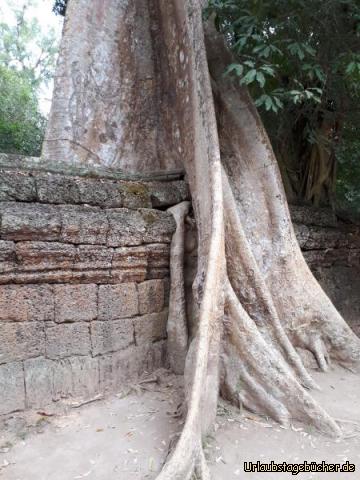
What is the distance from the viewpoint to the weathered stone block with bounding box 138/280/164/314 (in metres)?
2.83

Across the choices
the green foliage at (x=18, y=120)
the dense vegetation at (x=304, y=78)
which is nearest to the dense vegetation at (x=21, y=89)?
the green foliage at (x=18, y=120)

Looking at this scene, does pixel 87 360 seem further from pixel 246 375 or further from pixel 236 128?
pixel 236 128

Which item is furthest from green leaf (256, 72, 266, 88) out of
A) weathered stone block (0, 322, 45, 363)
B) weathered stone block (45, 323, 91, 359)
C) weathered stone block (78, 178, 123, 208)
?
weathered stone block (0, 322, 45, 363)

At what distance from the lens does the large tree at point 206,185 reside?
239 cm

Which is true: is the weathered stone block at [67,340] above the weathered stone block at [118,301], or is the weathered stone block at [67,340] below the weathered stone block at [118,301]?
below

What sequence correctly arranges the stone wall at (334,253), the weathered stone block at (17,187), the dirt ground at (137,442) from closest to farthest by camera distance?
the dirt ground at (137,442)
the weathered stone block at (17,187)
the stone wall at (334,253)

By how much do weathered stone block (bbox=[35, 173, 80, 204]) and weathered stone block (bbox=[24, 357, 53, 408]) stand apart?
92 centimetres

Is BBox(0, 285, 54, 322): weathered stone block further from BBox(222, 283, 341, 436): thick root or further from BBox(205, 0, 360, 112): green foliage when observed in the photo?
BBox(205, 0, 360, 112): green foliage

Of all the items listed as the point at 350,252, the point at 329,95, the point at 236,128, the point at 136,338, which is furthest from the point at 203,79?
the point at 350,252

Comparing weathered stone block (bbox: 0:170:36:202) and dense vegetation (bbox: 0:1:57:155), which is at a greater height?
dense vegetation (bbox: 0:1:57:155)

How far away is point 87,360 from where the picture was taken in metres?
2.54

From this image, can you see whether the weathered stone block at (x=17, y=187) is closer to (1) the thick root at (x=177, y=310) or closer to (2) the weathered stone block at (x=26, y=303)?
(2) the weathered stone block at (x=26, y=303)

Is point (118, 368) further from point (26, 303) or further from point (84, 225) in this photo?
point (84, 225)

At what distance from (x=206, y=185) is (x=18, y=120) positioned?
667 centimetres
